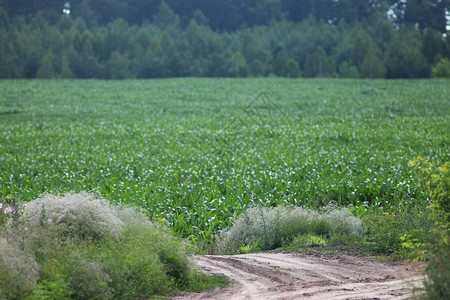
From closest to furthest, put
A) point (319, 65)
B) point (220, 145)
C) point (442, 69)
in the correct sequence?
point (220, 145), point (442, 69), point (319, 65)

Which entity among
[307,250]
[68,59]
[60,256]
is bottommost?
[307,250]

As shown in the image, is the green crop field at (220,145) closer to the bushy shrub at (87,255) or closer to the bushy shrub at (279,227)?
the bushy shrub at (279,227)

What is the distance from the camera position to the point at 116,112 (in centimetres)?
3366

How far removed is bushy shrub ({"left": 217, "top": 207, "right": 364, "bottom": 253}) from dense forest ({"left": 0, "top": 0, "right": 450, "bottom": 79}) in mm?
54965

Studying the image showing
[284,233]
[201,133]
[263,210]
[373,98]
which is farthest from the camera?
[373,98]

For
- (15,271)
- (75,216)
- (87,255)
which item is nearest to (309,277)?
(87,255)

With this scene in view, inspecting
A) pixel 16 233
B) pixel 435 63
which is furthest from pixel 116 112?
pixel 435 63

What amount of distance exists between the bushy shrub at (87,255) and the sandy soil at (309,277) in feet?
1.69

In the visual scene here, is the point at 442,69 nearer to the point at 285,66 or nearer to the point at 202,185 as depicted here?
the point at 285,66

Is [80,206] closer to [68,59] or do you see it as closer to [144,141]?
[144,141]

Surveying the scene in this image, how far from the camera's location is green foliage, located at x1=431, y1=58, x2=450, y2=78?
58781 millimetres

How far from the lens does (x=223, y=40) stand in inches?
3027

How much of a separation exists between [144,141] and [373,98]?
21.7 m

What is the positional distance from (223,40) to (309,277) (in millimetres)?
71985
